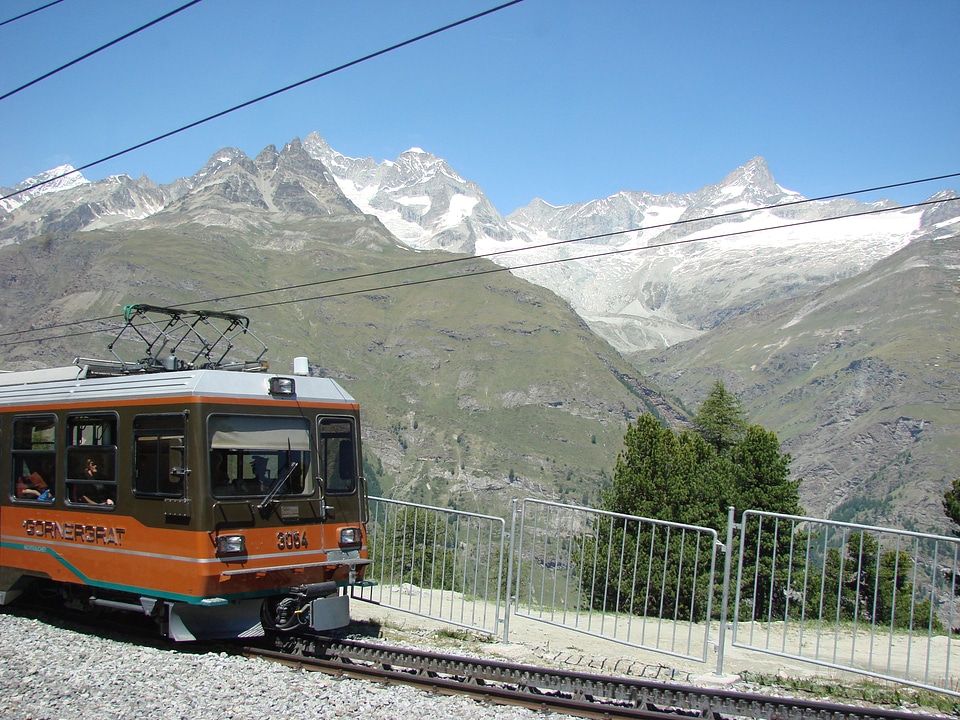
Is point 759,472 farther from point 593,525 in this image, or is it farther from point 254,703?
point 254,703

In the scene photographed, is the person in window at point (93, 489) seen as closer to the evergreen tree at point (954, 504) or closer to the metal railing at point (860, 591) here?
the metal railing at point (860, 591)

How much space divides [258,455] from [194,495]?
3.13ft

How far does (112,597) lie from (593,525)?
6.66m

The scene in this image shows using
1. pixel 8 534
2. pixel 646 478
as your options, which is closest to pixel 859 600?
pixel 8 534

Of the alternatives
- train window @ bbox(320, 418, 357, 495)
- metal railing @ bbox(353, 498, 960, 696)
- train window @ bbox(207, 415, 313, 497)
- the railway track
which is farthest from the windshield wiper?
metal railing @ bbox(353, 498, 960, 696)

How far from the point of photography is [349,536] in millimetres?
11797

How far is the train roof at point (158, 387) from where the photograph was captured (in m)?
10.7

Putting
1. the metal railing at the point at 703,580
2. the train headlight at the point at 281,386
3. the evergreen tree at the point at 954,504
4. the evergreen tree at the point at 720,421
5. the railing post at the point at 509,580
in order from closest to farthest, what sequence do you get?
the metal railing at the point at 703,580
the train headlight at the point at 281,386
the railing post at the point at 509,580
the evergreen tree at the point at 954,504
the evergreen tree at the point at 720,421

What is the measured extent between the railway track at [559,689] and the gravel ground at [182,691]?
0.67ft

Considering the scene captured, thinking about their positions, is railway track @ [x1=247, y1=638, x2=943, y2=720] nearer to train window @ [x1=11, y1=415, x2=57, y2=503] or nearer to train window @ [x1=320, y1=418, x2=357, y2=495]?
train window @ [x1=320, y1=418, x2=357, y2=495]

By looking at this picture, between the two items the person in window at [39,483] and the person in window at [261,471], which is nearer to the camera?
the person in window at [261,471]

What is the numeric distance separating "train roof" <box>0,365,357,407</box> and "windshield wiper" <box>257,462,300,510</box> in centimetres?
91

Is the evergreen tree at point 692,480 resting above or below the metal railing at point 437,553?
below

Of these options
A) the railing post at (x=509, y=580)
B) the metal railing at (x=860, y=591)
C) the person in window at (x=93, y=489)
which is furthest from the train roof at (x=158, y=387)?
the metal railing at (x=860, y=591)
